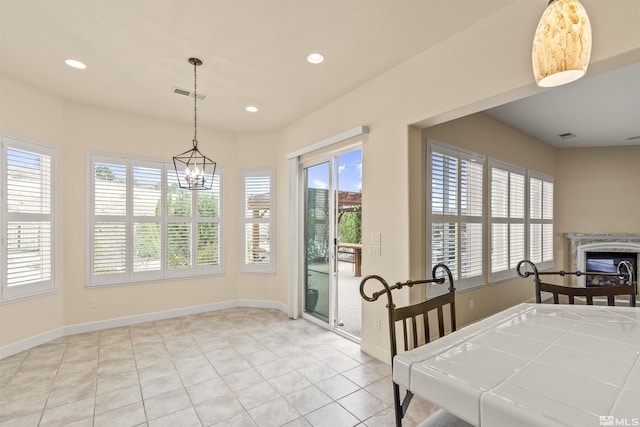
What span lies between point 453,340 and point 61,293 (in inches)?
181

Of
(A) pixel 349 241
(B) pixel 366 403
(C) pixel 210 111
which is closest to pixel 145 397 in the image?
(B) pixel 366 403

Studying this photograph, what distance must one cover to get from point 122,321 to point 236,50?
12.5 feet

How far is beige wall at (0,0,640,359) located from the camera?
2.19 metres

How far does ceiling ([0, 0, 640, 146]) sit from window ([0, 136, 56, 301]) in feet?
2.65

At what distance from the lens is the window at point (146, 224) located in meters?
4.16

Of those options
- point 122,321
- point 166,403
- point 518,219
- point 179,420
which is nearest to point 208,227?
point 122,321

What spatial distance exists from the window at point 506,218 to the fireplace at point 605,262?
1903 millimetres

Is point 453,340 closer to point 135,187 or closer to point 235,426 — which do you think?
point 235,426

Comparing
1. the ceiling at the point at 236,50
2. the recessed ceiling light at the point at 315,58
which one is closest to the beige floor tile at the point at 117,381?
the ceiling at the point at 236,50

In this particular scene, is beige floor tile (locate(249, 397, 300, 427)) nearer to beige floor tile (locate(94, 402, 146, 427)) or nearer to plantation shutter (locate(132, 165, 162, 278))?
beige floor tile (locate(94, 402, 146, 427))

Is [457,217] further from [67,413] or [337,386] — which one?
[67,413]

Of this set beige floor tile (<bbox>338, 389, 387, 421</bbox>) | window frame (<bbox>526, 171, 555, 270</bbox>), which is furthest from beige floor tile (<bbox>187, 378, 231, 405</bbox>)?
window frame (<bbox>526, 171, 555, 270</bbox>)

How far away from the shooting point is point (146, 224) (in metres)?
4.45

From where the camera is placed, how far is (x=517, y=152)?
16.3ft
